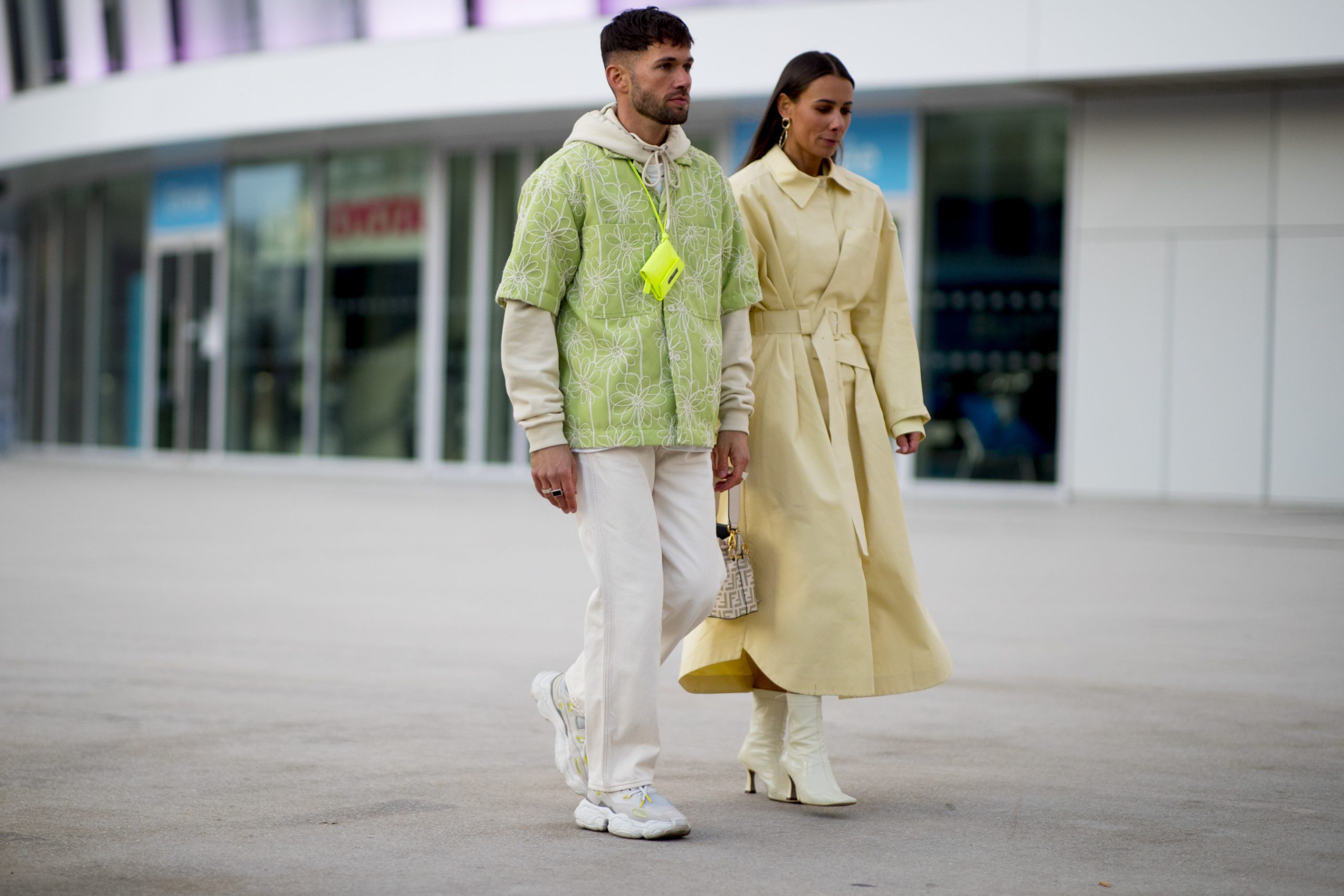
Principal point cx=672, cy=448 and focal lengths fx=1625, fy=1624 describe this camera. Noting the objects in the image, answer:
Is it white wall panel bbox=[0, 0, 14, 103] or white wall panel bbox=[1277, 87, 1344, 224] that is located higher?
white wall panel bbox=[0, 0, 14, 103]

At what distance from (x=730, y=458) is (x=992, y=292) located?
1433cm

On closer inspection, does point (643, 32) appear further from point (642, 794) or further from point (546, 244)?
point (642, 794)

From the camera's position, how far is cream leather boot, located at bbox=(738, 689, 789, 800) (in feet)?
14.0

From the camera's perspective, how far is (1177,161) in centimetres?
1688

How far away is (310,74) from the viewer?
20344 millimetres

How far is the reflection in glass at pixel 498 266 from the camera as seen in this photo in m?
21.2

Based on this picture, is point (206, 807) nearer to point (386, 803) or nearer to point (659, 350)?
point (386, 803)

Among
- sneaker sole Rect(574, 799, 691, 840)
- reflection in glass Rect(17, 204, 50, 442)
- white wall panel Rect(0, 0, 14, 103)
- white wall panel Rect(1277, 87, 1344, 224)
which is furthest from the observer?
reflection in glass Rect(17, 204, 50, 442)

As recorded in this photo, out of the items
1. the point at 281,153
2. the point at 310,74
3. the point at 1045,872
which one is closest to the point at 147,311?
the point at 281,153

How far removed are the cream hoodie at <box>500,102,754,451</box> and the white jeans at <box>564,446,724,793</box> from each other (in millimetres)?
164

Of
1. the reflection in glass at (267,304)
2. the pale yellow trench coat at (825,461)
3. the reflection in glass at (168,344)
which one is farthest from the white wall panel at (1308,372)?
the reflection in glass at (168,344)

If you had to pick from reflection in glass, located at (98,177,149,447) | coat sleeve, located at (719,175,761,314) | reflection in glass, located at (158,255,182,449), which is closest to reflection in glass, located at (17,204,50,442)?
reflection in glass, located at (98,177,149,447)

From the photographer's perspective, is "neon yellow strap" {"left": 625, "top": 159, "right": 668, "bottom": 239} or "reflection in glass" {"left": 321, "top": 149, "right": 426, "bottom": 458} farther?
"reflection in glass" {"left": 321, "top": 149, "right": 426, "bottom": 458}

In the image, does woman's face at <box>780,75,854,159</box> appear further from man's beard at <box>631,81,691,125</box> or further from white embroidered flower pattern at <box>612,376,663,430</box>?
white embroidered flower pattern at <box>612,376,663,430</box>
